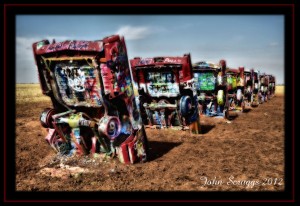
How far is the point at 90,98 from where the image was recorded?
5281mm

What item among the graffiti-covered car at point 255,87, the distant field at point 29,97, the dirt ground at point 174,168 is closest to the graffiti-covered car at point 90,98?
the dirt ground at point 174,168

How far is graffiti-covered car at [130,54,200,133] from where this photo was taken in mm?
7676

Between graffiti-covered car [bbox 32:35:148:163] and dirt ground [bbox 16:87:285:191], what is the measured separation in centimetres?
35

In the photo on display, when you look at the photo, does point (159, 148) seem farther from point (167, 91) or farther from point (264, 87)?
point (264, 87)

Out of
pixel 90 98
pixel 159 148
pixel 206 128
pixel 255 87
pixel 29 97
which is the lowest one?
pixel 29 97

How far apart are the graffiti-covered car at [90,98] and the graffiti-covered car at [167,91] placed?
2.42m

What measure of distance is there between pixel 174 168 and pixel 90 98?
2156mm

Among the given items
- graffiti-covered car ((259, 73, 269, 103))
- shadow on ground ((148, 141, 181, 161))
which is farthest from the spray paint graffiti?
graffiti-covered car ((259, 73, 269, 103))

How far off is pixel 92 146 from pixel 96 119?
2.24 ft

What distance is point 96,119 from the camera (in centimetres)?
570

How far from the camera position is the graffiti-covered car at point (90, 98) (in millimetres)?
4934

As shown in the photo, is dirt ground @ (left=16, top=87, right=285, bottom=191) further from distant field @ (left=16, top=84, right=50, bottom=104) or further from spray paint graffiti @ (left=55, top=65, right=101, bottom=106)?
distant field @ (left=16, top=84, right=50, bottom=104)

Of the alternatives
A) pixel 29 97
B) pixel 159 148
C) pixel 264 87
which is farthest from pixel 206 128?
pixel 29 97

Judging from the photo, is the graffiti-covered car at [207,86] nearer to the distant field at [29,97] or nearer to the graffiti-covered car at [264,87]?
the graffiti-covered car at [264,87]
